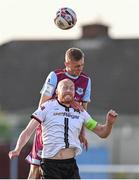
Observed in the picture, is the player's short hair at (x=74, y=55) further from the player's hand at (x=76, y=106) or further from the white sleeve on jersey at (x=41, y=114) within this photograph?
the white sleeve on jersey at (x=41, y=114)

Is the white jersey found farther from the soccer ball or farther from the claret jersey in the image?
the soccer ball

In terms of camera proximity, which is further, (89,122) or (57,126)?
(89,122)

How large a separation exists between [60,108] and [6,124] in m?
47.3

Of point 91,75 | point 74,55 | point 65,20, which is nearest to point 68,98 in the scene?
point 74,55

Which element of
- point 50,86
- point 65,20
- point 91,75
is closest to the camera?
point 50,86

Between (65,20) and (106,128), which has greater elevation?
(65,20)

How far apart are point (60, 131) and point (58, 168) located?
0.43 meters

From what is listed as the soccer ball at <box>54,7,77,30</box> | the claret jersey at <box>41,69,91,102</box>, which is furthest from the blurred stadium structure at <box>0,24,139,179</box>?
the claret jersey at <box>41,69,91,102</box>

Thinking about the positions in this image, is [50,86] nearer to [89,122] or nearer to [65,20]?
[89,122]

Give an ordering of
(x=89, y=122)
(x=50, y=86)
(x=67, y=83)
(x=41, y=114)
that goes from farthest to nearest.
→ (x=50, y=86)
(x=89, y=122)
(x=41, y=114)
(x=67, y=83)

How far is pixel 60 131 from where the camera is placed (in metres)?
12.0

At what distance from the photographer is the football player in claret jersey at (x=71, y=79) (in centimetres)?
1245

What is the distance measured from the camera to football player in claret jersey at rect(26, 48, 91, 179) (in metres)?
12.4

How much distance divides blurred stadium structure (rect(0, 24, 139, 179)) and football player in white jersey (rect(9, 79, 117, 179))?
117ft
